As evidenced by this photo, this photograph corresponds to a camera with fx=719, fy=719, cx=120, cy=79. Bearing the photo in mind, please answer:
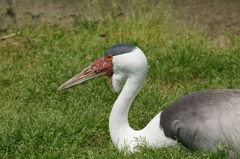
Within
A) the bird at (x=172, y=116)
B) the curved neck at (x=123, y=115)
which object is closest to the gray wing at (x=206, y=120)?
the bird at (x=172, y=116)

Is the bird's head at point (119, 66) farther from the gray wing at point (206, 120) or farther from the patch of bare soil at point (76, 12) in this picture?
the patch of bare soil at point (76, 12)

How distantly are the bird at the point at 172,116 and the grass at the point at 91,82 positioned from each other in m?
0.11

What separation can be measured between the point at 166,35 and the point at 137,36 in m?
0.34

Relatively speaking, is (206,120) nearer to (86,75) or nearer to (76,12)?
(86,75)

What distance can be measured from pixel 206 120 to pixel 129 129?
656 millimetres

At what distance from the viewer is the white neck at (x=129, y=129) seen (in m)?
5.15

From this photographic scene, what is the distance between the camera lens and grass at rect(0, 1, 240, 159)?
5.31m

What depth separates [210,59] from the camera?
23.5 ft

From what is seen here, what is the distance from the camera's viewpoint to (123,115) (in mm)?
5332

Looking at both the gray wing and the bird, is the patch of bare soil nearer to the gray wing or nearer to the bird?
the bird

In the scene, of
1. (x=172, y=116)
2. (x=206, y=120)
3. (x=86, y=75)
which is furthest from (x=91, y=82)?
(x=206, y=120)

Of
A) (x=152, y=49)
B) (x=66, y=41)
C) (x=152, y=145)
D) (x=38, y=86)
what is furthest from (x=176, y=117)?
(x=66, y=41)

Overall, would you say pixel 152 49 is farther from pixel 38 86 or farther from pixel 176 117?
pixel 176 117

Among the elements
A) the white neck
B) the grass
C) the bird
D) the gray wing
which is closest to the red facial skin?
the bird
